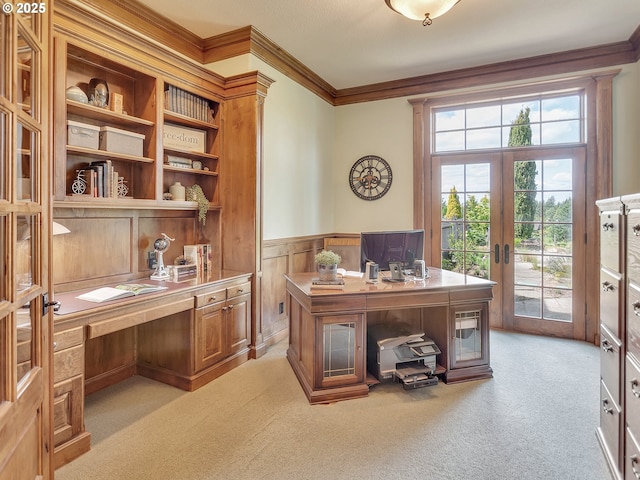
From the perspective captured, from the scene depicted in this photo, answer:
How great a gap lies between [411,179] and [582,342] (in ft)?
8.70

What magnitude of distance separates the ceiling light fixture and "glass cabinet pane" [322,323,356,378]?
8.02 feet

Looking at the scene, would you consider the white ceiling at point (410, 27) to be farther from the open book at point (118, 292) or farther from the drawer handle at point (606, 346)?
the drawer handle at point (606, 346)

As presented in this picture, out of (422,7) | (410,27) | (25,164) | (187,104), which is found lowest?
(25,164)

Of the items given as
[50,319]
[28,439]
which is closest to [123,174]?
[50,319]

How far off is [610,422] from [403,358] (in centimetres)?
132

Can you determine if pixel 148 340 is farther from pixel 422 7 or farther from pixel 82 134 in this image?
pixel 422 7

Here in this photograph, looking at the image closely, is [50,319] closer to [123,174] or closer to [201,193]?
[123,174]

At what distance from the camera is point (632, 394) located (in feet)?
5.47

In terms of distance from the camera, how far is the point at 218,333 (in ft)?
10.1

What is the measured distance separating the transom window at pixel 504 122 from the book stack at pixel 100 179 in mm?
3691

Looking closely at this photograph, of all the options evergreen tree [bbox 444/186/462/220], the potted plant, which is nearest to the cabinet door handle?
the potted plant

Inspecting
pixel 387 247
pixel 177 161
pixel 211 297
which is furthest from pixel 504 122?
pixel 211 297

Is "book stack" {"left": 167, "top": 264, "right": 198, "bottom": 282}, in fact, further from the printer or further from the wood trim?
the wood trim

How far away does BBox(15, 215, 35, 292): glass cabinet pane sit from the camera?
4.06 feet
